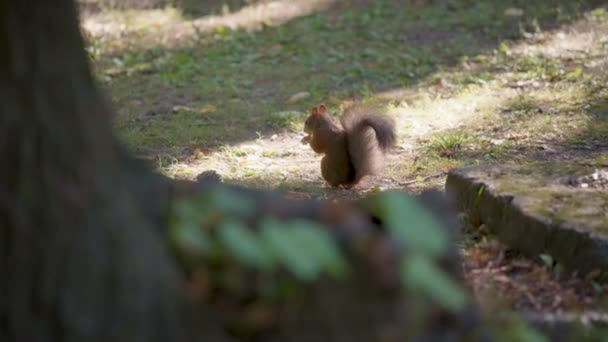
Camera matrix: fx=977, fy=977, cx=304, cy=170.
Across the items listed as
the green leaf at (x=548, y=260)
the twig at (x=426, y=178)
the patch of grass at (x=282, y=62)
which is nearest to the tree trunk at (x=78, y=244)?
the green leaf at (x=548, y=260)

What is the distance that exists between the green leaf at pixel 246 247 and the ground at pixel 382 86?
6.28ft

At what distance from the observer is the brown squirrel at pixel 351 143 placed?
6512 millimetres

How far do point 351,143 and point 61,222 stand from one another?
4593 millimetres

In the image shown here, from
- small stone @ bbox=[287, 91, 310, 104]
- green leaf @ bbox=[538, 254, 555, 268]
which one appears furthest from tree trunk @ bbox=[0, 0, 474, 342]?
small stone @ bbox=[287, 91, 310, 104]

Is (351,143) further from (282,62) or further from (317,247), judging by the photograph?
(317,247)

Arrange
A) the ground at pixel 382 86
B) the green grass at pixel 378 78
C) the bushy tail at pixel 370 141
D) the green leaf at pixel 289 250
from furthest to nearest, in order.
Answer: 1. the green grass at pixel 378 78
2. the ground at pixel 382 86
3. the bushy tail at pixel 370 141
4. the green leaf at pixel 289 250

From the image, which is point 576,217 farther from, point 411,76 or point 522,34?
point 522,34

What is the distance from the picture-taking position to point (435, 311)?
7.95 ft

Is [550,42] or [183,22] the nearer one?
[550,42]

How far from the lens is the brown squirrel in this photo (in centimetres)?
651

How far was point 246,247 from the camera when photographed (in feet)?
7.10

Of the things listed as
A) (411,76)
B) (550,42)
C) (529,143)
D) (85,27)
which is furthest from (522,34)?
(85,27)

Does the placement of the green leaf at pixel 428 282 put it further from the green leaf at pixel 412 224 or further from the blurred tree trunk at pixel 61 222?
the blurred tree trunk at pixel 61 222

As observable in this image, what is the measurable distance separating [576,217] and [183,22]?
817 cm
